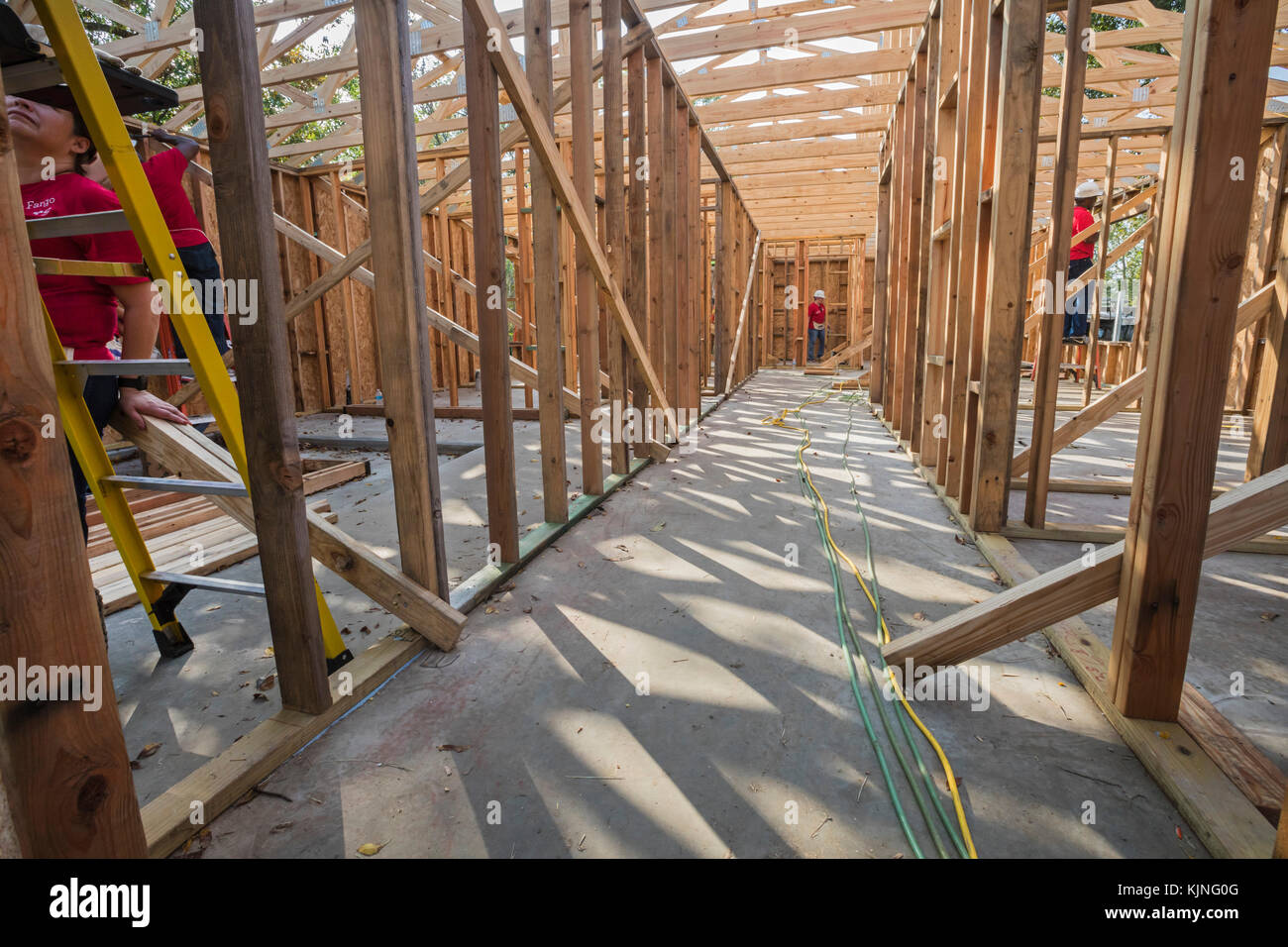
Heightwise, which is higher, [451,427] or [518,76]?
[518,76]

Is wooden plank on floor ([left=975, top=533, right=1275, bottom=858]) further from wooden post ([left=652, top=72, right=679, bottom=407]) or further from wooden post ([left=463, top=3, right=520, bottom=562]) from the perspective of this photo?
wooden post ([left=652, top=72, right=679, bottom=407])

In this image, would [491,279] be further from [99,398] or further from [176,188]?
[99,398]

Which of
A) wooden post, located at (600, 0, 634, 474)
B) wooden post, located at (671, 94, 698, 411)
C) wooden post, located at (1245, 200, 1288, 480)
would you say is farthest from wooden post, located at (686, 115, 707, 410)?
wooden post, located at (1245, 200, 1288, 480)

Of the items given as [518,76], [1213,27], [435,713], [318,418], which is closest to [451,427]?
[318,418]

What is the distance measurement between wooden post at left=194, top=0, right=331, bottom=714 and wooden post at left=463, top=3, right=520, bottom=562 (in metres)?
1.17

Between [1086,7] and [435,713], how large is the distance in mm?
3996

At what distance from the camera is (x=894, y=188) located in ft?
22.6

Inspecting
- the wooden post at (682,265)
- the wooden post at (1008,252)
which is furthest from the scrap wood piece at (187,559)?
the wooden post at (1008,252)

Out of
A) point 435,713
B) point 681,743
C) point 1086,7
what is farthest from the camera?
point 1086,7

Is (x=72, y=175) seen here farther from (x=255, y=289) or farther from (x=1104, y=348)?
(x=1104, y=348)

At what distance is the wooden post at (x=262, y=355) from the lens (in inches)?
63.1

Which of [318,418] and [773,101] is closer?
[773,101]

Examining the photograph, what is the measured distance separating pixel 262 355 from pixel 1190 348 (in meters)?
2.44

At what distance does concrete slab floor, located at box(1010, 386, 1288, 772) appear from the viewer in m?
2.00
